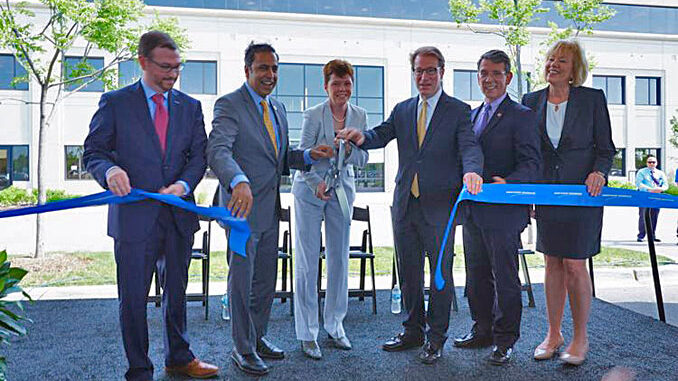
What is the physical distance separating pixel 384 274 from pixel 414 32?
54.2 feet

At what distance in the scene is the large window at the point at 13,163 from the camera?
20266 mm

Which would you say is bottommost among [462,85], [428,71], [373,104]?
[428,71]

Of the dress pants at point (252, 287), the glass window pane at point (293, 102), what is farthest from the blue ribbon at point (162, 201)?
the glass window pane at point (293, 102)

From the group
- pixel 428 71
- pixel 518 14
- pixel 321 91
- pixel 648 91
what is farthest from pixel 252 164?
pixel 648 91

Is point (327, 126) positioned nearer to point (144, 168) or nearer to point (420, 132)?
point (420, 132)

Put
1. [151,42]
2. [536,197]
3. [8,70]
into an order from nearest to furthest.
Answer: [151,42]
[536,197]
[8,70]

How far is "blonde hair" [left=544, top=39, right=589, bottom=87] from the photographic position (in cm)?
402

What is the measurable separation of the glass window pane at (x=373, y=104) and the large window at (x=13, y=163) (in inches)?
466

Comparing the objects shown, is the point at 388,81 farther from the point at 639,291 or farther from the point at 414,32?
the point at 639,291

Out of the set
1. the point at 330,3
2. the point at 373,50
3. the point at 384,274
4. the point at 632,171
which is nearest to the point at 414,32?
the point at 373,50

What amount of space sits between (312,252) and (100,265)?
4.99 meters

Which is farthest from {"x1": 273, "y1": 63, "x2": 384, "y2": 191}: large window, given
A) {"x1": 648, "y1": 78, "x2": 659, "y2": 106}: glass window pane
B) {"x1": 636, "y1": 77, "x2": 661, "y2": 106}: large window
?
{"x1": 648, "y1": 78, "x2": 659, "y2": 106}: glass window pane

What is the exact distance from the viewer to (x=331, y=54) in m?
21.8

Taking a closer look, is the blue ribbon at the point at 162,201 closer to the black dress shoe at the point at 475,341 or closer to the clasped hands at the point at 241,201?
the clasped hands at the point at 241,201
